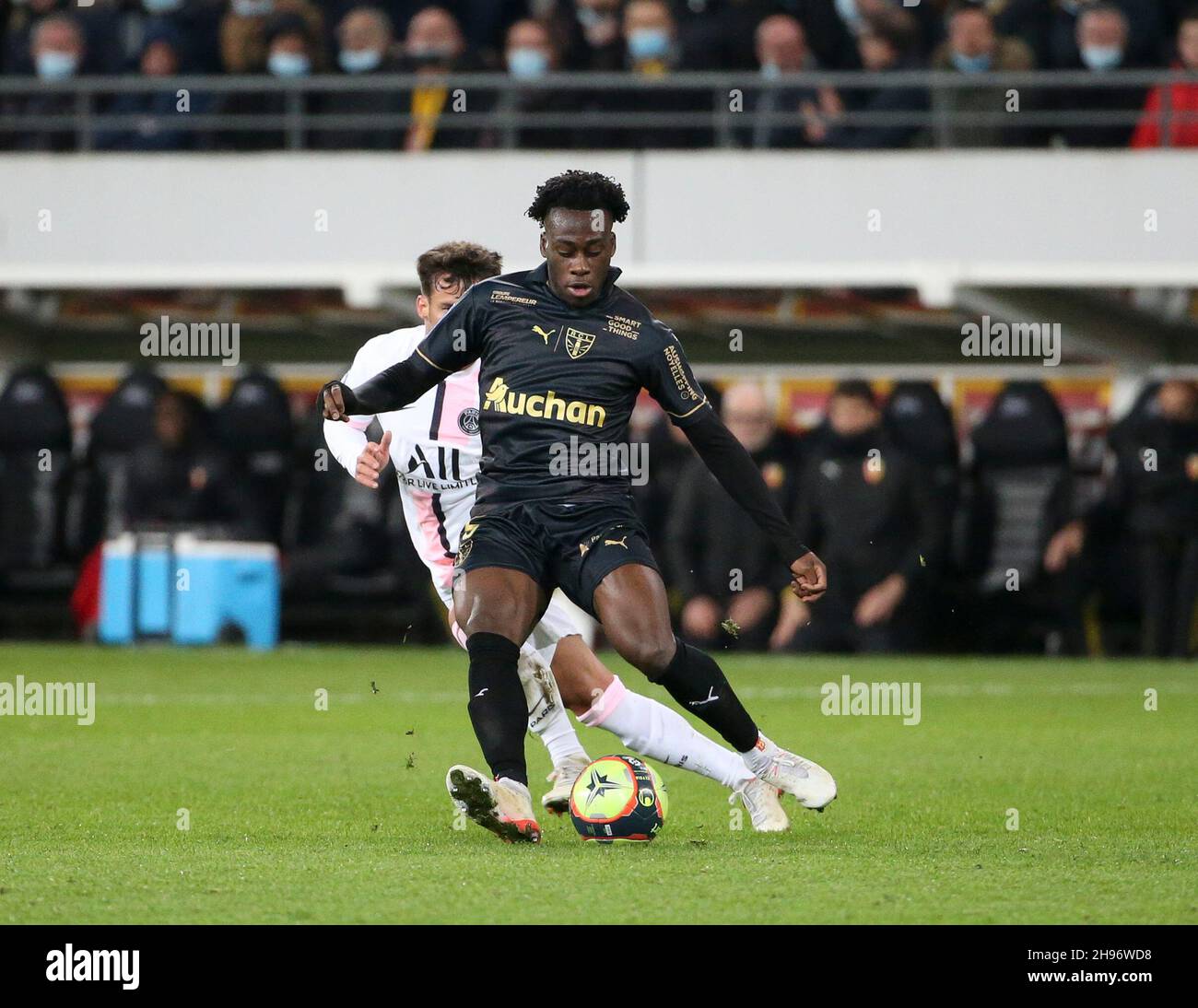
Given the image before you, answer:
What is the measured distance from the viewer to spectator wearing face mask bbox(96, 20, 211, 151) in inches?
725

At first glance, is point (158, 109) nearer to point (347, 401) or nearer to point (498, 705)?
point (347, 401)

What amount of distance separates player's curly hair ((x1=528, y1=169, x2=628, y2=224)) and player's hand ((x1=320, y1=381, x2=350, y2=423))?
2.82ft

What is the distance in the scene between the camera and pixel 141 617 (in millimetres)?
17688

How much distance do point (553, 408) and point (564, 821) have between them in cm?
165

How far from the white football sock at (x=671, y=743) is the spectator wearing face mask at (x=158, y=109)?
11.7 m

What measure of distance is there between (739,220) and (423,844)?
1117cm

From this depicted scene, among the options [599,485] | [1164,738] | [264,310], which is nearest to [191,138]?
[264,310]

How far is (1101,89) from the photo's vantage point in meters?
17.5

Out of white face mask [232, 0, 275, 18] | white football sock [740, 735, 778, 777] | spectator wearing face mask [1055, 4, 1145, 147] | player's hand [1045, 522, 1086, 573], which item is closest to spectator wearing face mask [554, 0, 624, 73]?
white face mask [232, 0, 275, 18]

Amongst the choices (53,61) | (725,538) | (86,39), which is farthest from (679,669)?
(86,39)

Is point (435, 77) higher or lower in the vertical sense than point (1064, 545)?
higher

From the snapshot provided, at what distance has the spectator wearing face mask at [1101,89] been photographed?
55.9 ft

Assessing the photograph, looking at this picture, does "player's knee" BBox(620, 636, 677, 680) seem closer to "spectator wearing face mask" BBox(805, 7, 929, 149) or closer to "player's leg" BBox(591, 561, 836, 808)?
"player's leg" BBox(591, 561, 836, 808)

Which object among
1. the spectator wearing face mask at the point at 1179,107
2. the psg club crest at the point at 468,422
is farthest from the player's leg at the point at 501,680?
the spectator wearing face mask at the point at 1179,107
